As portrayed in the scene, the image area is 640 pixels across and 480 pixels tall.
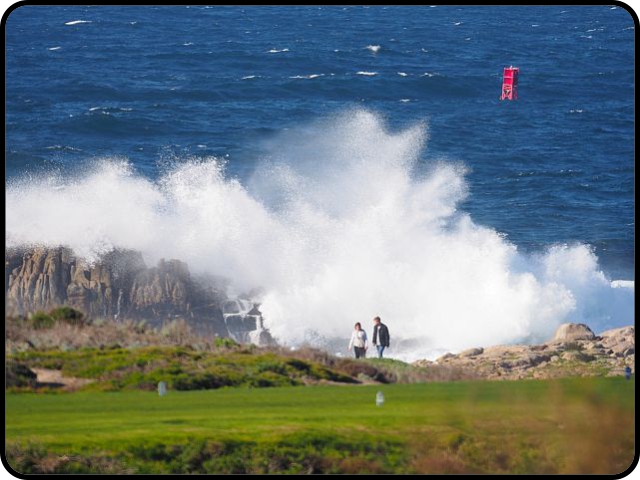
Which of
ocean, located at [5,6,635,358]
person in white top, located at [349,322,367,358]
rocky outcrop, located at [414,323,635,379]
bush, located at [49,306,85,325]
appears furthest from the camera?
ocean, located at [5,6,635,358]

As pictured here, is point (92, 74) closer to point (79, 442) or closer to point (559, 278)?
point (559, 278)

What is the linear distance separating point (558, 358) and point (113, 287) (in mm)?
15190

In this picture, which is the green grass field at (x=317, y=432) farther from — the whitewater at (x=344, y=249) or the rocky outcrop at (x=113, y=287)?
the rocky outcrop at (x=113, y=287)

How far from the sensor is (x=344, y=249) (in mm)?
40156

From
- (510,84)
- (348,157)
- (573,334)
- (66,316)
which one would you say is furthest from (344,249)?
(510,84)

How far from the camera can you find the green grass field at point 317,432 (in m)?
19.1

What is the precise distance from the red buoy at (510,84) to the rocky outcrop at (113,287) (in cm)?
2809

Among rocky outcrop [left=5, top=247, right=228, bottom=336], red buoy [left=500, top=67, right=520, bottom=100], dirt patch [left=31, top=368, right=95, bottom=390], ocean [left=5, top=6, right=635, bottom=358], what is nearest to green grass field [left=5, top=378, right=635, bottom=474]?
dirt patch [left=31, top=368, right=95, bottom=390]

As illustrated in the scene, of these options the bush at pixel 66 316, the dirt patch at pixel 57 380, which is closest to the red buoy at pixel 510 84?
the bush at pixel 66 316

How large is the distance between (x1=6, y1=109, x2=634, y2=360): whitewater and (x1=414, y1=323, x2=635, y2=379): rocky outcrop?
17.6 ft

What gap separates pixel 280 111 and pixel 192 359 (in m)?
36.6

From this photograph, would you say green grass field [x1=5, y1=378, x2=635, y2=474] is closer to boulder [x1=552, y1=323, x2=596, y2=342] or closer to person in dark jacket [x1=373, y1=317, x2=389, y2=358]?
person in dark jacket [x1=373, y1=317, x2=389, y2=358]

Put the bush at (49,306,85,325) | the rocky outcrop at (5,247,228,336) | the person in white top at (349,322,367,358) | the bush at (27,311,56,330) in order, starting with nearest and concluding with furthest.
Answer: the bush at (27,311,56,330)
the bush at (49,306,85,325)
the person in white top at (349,322,367,358)
the rocky outcrop at (5,247,228,336)

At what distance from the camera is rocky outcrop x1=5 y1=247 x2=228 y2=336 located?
36.3 metres
